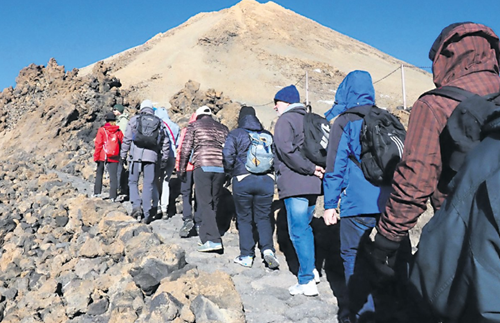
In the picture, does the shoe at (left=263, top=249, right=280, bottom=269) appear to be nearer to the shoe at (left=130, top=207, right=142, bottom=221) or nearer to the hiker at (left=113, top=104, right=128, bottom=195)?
the shoe at (left=130, top=207, right=142, bottom=221)

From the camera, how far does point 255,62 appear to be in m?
64.4

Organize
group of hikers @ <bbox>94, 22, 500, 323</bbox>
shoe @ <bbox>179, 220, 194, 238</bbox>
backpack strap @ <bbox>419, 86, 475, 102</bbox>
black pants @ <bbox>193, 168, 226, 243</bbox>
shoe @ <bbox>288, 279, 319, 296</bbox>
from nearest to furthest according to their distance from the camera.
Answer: group of hikers @ <bbox>94, 22, 500, 323</bbox> → backpack strap @ <bbox>419, 86, 475, 102</bbox> → shoe @ <bbox>288, 279, 319, 296</bbox> → black pants @ <bbox>193, 168, 226, 243</bbox> → shoe @ <bbox>179, 220, 194, 238</bbox>

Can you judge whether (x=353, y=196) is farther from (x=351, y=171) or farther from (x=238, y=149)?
(x=238, y=149)

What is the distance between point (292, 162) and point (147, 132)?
10.3 ft

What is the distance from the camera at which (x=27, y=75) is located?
67.3ft

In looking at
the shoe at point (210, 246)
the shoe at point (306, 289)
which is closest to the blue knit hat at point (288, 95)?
the shoe at point (306, 289)

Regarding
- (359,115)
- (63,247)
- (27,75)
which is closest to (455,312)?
(359,115)

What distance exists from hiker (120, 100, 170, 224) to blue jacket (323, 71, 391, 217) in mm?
3833

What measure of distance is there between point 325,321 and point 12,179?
11114mm

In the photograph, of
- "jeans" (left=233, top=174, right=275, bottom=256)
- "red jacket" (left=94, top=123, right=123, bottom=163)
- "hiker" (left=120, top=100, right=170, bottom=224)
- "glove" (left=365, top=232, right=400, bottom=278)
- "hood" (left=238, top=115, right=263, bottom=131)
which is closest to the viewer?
Answer: "glove" (left=365, top=232, right=400, bottom=278)

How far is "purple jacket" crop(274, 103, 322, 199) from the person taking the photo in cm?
441

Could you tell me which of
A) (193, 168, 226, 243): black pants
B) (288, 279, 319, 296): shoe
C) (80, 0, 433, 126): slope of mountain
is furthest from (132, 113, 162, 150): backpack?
(80, 0, 433, 126): slope of mountain

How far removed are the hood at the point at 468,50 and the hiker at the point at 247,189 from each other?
3.05m

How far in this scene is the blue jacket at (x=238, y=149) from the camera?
17.4 ft
